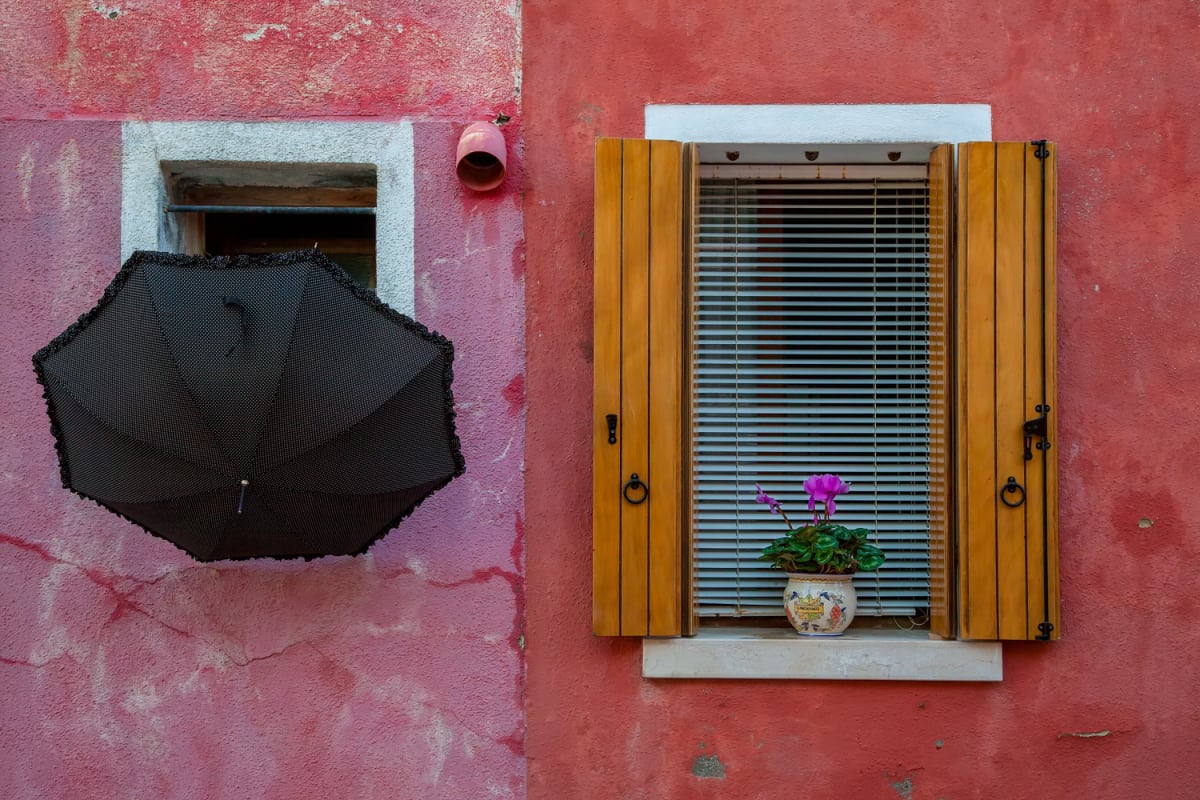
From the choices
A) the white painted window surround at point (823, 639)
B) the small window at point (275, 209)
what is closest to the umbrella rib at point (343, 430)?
the small window at point (275, 209)

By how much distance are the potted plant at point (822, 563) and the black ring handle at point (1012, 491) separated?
1.49 feet

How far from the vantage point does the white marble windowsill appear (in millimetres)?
4000

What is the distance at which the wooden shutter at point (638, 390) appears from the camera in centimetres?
396

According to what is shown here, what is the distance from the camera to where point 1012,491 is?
13.1 feet

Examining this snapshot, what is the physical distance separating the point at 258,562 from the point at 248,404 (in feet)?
3.08

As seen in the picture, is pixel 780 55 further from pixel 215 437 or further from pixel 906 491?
pixel 215 437

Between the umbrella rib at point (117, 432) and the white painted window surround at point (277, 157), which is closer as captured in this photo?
the umbrella rib at point (117, 432)

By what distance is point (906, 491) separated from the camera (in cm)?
419

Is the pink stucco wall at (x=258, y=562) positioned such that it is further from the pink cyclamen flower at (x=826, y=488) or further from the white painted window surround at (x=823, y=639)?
the pink cyclamen flower at (x=826, y=488)

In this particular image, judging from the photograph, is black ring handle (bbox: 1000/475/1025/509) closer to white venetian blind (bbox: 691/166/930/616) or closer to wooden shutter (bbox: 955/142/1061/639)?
wooden shutter (bbox: 955/142/1061/639)

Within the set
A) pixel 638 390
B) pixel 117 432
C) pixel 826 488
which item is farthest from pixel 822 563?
pixel 117 432

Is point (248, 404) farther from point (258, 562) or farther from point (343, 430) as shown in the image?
point (258, 562)

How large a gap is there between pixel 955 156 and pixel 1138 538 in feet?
4.81

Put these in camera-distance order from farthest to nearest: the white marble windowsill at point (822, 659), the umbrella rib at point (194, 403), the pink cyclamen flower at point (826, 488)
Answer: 1. the white marble windowsill at point (822, 659)
2. the pink cyclamen flower at point (826, 488)
3. the umbrella rib at point (194, 403)
